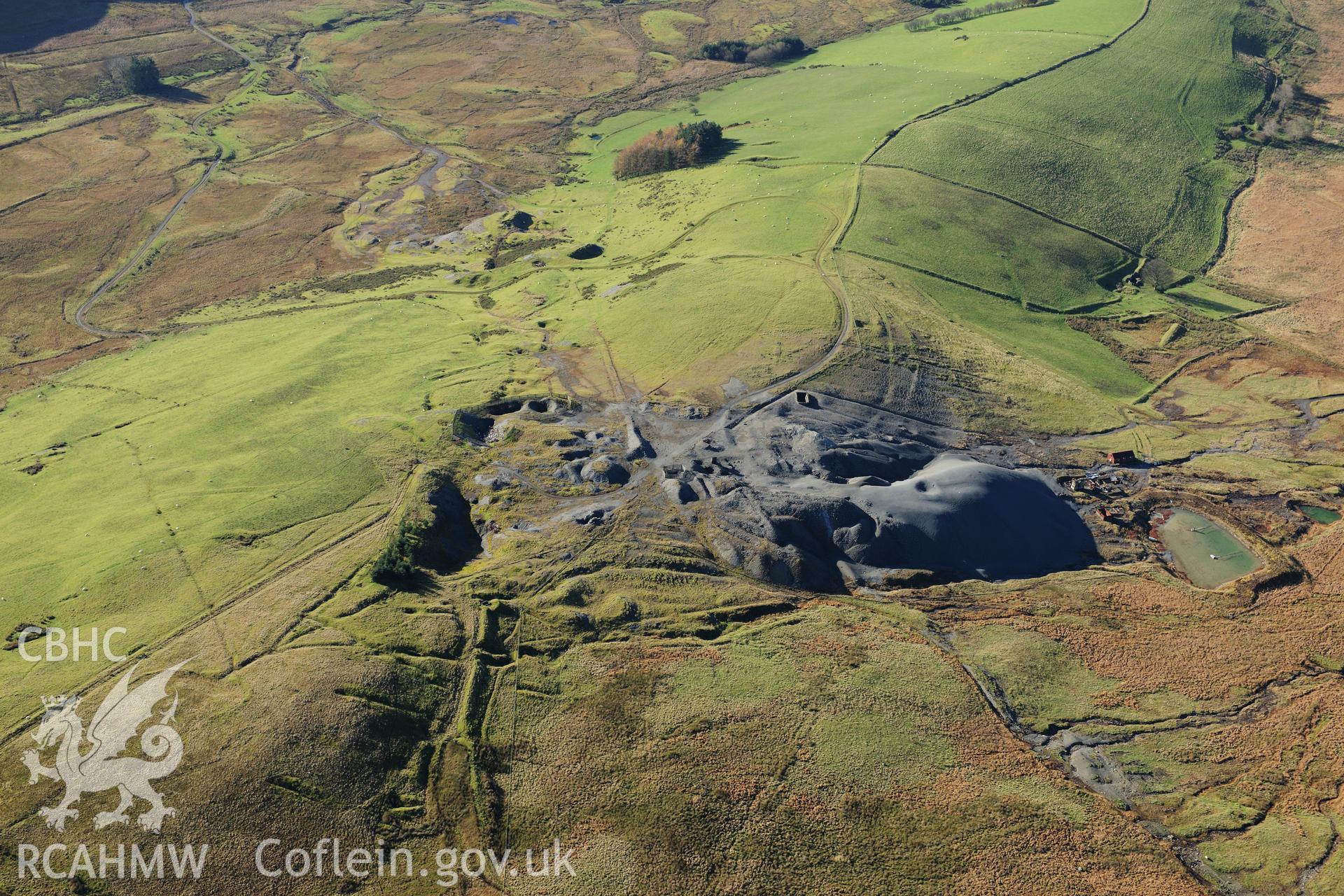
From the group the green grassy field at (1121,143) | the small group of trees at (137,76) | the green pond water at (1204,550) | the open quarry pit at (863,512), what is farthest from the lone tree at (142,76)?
the green pond water at (1204,550)

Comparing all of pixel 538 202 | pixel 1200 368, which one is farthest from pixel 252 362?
pixel 1200 368

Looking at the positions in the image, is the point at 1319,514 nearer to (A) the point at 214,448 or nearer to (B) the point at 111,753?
(B) the point at 111,753

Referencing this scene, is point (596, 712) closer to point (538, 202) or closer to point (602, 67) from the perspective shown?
point (538, 202)

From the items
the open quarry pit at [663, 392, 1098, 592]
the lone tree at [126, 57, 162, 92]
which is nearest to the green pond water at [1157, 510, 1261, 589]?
the open quarry pit at [663, 392, 1098, 592]

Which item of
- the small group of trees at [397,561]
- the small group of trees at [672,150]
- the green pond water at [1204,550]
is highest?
the small group of trees at [672,150]

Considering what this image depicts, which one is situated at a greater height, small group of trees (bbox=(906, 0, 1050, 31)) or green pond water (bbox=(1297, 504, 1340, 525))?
small group of trees (bbox=(906, 0, 1050, 31))

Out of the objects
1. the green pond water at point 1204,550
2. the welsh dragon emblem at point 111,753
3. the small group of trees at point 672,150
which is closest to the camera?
the welsh dragon emblem at point 111,753

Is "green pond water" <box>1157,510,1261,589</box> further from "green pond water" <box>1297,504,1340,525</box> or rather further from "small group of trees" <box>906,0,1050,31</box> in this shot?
"small group of trees" <box>906,0,1050,31</box>

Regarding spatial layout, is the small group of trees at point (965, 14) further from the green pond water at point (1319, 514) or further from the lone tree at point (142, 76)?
the lone tree at point (142, 76)
